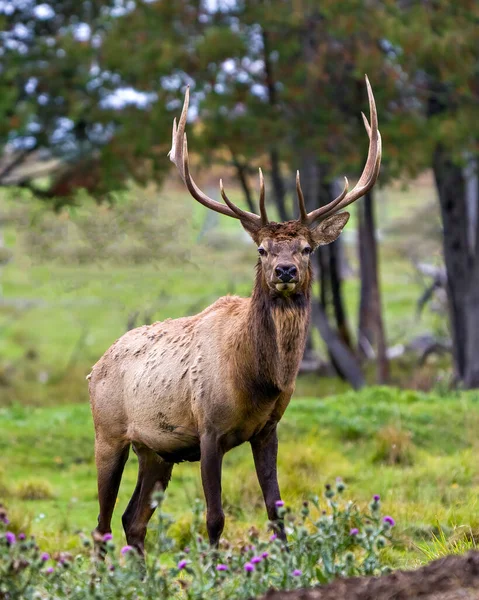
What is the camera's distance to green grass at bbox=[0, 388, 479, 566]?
7.94 metres

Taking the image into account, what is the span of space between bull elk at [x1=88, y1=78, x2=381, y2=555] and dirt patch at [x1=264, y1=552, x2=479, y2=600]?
1.77m

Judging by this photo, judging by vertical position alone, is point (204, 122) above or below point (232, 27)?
below

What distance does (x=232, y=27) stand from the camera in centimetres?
1545

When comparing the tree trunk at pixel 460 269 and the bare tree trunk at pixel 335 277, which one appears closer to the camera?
the tree trunk at pixel 460 269

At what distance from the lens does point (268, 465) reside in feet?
21.9

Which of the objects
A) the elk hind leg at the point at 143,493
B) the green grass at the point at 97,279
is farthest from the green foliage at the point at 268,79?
the elk hind leg at the point at 143,493

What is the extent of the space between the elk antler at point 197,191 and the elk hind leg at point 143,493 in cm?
168

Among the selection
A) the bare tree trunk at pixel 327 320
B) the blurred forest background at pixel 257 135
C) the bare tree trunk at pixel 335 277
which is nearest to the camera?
the blurred forest background at pixel 257 135

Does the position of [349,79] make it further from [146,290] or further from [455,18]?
[146,290]

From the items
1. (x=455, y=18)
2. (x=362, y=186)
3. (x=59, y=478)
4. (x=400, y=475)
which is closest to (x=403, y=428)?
(x=400, y=475)

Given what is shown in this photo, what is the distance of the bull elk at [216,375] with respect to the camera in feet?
21.2

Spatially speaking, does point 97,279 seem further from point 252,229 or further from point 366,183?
point 252,229

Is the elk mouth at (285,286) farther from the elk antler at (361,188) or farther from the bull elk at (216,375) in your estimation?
the elk antler at (361,188)

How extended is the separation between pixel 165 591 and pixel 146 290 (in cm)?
1707
